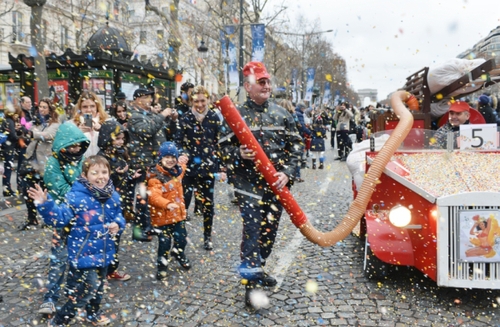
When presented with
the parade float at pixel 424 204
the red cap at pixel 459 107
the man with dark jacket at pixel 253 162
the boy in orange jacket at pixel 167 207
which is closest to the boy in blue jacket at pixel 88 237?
the boy in orange jacket at pixel 167 207

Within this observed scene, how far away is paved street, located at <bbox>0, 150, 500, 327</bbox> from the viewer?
355 centimetres

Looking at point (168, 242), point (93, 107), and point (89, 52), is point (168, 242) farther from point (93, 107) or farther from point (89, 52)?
point (89, 52)

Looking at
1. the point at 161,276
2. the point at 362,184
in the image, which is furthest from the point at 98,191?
the point at 362,184

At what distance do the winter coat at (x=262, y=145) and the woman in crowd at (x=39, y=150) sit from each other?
124 inches

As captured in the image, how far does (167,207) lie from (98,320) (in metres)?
1.29

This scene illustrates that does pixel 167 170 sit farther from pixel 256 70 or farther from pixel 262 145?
pixel 256 70

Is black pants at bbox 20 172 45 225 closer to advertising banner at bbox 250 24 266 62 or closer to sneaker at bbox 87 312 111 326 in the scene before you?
sneaker at bbox 87 312 111 326

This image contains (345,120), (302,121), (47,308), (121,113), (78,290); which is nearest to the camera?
(78,290)

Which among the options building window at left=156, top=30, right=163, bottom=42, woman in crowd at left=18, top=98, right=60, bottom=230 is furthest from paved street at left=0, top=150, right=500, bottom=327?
building window at left=156, top=30, right=163, bottom=42

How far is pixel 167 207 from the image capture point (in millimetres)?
4473

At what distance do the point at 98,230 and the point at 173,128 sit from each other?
3920mm

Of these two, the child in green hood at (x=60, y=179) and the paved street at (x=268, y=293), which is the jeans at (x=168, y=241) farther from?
the child in green hood at (x=60, y=179)

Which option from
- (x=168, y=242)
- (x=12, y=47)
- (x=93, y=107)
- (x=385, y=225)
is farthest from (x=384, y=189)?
(x=12, y=47)

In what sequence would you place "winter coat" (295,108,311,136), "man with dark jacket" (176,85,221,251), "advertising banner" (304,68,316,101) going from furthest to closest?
"advertising banner" (304,68,316,101) → "winter coat" (295,108,311,136) → "man with dark jacket" (176,85,221,251)
